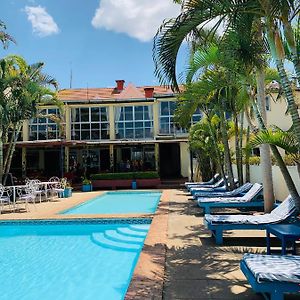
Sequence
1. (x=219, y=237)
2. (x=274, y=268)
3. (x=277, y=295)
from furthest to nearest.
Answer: (x=219, y=237) → (x=274, y=268) → (x=277, y=295)

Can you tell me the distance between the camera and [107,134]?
96.3ft

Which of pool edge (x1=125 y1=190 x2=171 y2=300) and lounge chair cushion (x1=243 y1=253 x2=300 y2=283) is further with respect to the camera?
pool edge (x1=125 y1=190 x2=171 y2=300)

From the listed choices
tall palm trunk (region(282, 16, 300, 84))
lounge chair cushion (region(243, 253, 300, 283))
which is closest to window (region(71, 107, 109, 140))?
tall palm trunk (region(282, 16, 300, 84))

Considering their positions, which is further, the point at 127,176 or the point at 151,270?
the point at 127,176

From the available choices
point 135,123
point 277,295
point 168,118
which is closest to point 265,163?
point 277,295

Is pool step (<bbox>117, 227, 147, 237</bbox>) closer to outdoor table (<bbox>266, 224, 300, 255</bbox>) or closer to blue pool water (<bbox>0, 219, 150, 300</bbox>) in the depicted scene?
blue pool water (<bbox>0, 219, 150, 300</bbox>)

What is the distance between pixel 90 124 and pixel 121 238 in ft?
67.2

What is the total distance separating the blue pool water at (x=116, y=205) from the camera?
15.2m

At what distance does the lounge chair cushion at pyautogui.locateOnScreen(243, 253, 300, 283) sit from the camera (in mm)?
3781

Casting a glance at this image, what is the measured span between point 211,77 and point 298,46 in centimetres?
423

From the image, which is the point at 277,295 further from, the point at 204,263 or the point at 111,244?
the point at 111,244

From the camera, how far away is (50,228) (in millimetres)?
11547

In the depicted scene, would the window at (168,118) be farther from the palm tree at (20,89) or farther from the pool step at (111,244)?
the pool step at (111,244)

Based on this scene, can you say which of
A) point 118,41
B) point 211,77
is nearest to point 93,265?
point 211,77
